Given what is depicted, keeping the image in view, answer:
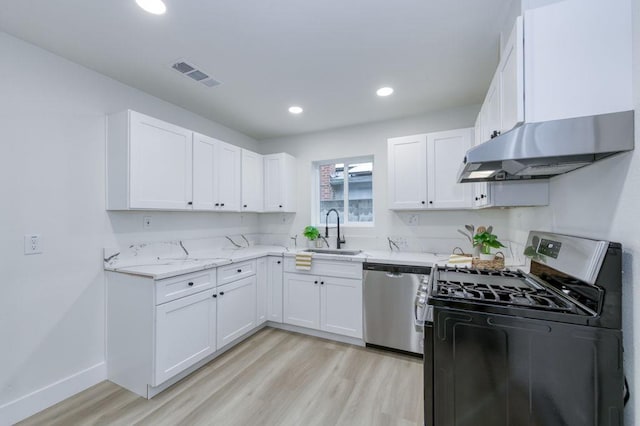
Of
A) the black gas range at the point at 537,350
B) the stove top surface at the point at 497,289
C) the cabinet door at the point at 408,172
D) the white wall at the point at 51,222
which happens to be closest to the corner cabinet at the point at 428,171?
the cabinet door at the point at 408,172

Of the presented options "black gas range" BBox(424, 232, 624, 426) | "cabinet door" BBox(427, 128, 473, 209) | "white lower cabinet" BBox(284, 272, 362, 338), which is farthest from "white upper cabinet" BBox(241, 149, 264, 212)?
"black gas range" BBox(424, 232, 624, 426)

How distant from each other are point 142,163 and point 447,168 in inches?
111

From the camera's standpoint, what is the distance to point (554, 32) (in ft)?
3.35

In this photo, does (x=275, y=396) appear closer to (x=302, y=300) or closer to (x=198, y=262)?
(x=302, y=300)

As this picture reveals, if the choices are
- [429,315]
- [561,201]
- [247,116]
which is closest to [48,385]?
[429,315]

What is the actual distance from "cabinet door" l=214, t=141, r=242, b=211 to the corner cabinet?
5.97ft

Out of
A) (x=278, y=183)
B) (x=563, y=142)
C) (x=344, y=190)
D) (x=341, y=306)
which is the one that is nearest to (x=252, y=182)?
(x=278, y=183)

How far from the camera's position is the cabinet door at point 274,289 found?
3158 mm

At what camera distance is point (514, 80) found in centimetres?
112

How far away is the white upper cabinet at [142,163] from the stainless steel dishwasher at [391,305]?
2025 mm

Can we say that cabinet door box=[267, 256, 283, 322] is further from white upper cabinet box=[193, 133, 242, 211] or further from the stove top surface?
the stove top surface

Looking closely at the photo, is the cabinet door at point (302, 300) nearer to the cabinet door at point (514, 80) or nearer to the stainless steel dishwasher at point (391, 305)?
the stainless steel dishwasher at point (391, 305)

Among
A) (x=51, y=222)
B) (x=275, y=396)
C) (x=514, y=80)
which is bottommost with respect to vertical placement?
(x=275, y=396)

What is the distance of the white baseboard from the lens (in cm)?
174
